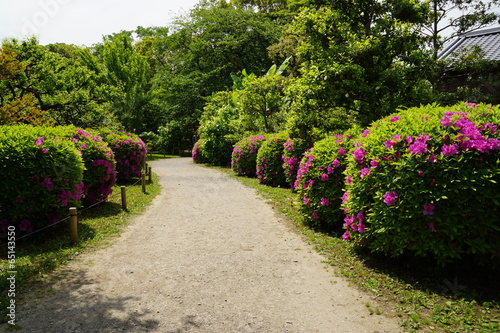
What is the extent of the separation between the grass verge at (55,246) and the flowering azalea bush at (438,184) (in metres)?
5.00

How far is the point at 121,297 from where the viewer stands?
4469 millimetres

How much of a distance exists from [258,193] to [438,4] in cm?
956

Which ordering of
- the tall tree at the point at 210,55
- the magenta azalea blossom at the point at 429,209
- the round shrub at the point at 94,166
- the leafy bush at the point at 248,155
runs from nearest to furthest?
1. the magenta azalea blossom at the point at 429,209
2. the round shrub at the point at 94,166
3. the leafy bush at the point at 248,155
4. the tall tree at the point at 210,55

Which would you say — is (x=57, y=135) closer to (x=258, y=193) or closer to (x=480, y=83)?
(x=258, y=193)

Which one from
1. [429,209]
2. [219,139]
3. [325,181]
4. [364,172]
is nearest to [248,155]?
[219,139]

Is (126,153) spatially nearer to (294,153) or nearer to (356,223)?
(294,153)

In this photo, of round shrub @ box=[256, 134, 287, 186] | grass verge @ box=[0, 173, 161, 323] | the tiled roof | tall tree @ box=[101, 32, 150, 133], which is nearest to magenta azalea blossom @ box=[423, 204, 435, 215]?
grass verge @ box=[0, 173, 161, 323]

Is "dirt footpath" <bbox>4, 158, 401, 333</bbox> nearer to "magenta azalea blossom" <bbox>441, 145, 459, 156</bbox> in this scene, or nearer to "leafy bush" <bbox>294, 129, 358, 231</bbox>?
"leafy bush" <bbox>294, 129, 358, 231</bbox>

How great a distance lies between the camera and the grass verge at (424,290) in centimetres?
379

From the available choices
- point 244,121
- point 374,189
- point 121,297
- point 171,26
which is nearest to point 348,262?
point 374,189

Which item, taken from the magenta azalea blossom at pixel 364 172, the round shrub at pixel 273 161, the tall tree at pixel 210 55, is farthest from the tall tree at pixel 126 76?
the magenta azalea blossom at pixel 364 172

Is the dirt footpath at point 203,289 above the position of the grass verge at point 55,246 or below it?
below

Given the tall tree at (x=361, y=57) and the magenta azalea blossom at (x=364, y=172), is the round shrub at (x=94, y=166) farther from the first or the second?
the magenta azalea blossom at (x=364, y=172)

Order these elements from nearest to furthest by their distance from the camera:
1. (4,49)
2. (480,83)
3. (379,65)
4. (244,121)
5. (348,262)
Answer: (348,262) → (379,65) → (4,49) → (480,83) → (244,121)
